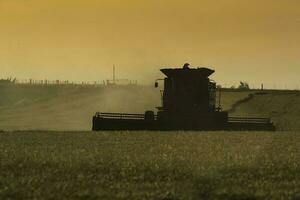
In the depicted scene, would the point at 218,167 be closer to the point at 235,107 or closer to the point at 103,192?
the point at 103,192

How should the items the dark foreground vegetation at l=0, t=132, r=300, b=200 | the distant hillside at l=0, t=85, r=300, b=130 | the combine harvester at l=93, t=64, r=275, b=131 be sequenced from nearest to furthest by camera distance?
1. the dark foreground vegetation at l=0, t=132, r=300, b=200
2. the combine harvester at l=93, t=64, r=275, b=131
3. the distant hillside at l=0, t=85, r=300, b=130

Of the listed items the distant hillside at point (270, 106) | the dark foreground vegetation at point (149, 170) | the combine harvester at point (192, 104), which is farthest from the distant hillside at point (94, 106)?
the dark foreground vegetation at point (149, 170)

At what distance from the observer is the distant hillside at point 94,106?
277 ft

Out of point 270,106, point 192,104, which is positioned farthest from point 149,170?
point 270,106

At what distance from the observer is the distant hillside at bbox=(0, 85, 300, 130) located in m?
84.3

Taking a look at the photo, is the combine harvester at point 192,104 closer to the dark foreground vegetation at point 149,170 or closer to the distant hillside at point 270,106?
the dark foreground vegetation at point 149,170

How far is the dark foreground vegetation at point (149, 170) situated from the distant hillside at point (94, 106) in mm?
34866

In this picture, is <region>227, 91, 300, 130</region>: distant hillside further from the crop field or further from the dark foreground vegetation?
the dark foreground vegetation

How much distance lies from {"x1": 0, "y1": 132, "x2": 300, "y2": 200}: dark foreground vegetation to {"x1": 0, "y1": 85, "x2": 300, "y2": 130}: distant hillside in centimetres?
3487

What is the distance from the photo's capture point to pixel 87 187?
19.9 meters

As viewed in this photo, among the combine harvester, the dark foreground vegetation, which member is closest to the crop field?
the dark foreground vegetation

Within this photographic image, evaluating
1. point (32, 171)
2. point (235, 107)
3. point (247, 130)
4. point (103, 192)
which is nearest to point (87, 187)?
point (103, 192)

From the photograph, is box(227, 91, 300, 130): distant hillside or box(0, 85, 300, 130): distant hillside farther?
box(227, 91, 300, 130): distant hillside

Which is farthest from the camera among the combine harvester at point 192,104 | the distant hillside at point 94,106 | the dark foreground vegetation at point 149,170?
the distant hillside at point 94,106
